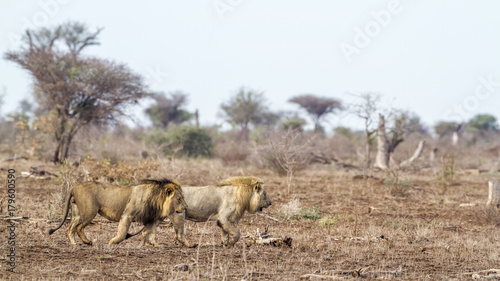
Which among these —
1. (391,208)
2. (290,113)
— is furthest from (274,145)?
(290,113)

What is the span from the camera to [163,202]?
26.0 ft

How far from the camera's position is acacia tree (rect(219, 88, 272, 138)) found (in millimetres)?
50250

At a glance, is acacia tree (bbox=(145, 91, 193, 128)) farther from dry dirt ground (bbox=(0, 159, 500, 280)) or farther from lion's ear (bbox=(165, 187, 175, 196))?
lion's ear (bbox=(165, 187, 175, 196))

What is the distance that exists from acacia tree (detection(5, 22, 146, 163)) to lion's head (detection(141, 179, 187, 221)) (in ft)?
54.7

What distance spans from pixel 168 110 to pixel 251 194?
155 feet

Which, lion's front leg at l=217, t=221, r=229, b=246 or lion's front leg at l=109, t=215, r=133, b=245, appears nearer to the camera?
lion's front leg at l=109, t=215, r=133, b=245

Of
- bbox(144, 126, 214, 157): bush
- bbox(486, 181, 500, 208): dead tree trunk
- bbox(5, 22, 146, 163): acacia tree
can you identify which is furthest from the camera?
bbox(144, 126, 214, 157): bush

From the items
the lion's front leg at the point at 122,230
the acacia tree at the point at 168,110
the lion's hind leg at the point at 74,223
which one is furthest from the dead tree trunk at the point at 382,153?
the acacia tree at the point at 168,110

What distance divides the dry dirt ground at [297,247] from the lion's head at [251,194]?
0.68 metres

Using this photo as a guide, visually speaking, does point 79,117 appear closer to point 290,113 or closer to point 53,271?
point 53,271

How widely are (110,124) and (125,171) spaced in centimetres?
1062

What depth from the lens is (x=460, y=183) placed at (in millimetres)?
22766

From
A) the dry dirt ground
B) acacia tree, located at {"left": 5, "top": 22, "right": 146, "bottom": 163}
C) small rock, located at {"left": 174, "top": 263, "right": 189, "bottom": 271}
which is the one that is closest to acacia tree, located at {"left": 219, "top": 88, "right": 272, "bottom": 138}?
acacia tree, located at {"left": 5, "top": 22, "right": 146, "bottom": 163}

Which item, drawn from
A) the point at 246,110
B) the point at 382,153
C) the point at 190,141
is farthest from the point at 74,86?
the point at 246,110
